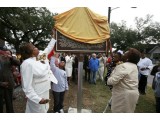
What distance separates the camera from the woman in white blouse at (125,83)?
4.37 meters

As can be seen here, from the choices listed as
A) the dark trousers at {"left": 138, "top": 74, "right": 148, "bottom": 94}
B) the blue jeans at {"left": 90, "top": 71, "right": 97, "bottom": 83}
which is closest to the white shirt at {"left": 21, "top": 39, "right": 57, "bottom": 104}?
the dark trousers at {"left": 138, "top": 74, "right": 148, "bottom": 94}

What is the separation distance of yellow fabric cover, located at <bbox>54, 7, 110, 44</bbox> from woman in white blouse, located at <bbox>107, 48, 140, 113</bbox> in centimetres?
126

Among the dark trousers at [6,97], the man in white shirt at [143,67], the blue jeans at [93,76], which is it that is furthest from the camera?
the blue jeans at [93,76]

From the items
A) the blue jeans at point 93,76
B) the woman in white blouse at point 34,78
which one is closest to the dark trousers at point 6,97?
the woman in white blouse at point 34,78

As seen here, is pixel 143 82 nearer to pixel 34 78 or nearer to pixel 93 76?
pixel 93 76

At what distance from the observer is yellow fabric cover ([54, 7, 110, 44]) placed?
562cm

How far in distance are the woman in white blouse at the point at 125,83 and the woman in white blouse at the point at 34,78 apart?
42.7 inches

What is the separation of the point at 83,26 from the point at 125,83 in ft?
5.74

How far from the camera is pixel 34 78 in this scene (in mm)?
3861

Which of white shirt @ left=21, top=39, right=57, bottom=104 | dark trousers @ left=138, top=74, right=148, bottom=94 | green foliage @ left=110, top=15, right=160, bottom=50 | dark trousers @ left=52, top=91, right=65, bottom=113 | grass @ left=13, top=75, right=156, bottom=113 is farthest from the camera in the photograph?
green foliage @ left=110, top=15, right=160, bottom=50

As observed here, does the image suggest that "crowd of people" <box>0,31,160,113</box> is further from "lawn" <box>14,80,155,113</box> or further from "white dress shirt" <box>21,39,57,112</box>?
"lawn" <box>14,80,155,113</box>

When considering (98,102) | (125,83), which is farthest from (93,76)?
(125,83)

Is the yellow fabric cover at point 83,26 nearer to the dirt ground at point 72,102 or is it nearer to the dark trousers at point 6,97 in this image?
the dark trousers at point 6,97

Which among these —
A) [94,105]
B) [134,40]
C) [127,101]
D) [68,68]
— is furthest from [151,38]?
[127,101]
